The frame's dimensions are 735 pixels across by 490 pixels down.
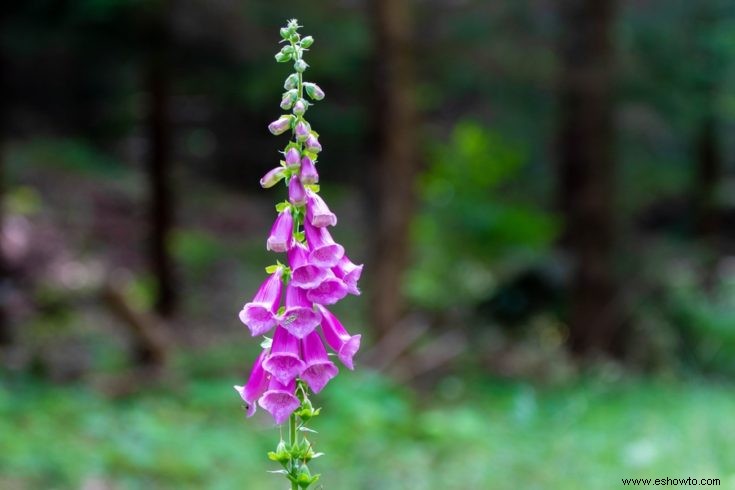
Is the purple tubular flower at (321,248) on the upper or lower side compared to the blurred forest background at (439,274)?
lower

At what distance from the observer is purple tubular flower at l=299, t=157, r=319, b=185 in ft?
6.05

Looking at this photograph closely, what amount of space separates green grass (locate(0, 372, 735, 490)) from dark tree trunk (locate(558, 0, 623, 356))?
1.50 m

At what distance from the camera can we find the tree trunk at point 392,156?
9.47 m

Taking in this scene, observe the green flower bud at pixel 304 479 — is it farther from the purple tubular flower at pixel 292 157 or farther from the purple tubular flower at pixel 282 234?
the purple tubular flower at pixel 292 157

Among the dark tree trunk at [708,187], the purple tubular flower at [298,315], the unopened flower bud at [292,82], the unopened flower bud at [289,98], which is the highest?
the dark tree trunk at [708,187]

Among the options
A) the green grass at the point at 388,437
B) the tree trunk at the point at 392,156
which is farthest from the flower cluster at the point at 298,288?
the tree trunk at the point at 392,156

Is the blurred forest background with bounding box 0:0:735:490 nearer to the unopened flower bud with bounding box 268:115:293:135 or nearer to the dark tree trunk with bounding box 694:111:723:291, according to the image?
Result: the dark tree trunk with bounding box 694:111:723:291

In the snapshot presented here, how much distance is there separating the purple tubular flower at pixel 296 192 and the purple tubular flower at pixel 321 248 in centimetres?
8

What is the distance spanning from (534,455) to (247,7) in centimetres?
717

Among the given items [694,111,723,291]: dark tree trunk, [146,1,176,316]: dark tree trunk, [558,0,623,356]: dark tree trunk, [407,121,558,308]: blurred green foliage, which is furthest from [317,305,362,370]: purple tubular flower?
[694,111,723,291]: dark tree trunk

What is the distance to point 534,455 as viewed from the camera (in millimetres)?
6422

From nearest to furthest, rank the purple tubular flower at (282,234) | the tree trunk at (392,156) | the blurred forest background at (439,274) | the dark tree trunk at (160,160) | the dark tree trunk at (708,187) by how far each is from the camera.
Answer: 1. the purple tubular flower at (282,234)
2. the blurred forest background at (439,274)
3. the tree trunk at (392,156)
4. the dark tree trunk at (160,160)
5. the dark tree trunk at (708,187)

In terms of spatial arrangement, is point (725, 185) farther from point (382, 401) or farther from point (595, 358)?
point (382, 401)

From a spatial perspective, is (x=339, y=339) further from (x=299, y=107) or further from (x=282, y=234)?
(x=299, y=107)
